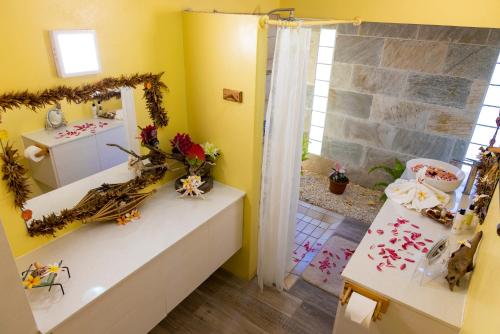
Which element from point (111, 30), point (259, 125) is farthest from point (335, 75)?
point (111, 30)

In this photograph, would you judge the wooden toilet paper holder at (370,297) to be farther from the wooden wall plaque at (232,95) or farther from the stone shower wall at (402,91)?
the stone shower wall at (402,91)

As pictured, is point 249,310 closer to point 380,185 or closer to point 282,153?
point 282,153

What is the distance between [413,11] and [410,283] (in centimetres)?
154

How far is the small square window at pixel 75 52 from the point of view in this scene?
161 centimetres

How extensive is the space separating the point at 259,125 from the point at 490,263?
1395 mm

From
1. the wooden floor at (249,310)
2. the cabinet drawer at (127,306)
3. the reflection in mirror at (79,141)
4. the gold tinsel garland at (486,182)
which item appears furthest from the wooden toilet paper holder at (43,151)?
the gold tinsel garland at (486,182)

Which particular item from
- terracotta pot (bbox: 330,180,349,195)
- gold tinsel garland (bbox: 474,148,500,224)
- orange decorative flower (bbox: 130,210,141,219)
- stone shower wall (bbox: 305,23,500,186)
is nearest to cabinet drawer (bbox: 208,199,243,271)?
orange decorative flower (bbox: 130,210,141,219)

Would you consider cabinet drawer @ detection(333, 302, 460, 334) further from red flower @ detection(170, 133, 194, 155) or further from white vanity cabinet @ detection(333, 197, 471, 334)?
red flower @ detection(170, 133, 194, 155)

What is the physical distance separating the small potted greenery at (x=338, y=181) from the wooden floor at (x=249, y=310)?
1.42 meters

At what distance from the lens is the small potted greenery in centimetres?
382

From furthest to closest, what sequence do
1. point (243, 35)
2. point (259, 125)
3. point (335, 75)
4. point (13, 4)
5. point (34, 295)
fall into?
point (335, 75) < point (259, 125) < point (243, 35) < point (34, 295) < point (13, 4)

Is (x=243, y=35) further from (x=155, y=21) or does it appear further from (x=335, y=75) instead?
(x=335, y=75)

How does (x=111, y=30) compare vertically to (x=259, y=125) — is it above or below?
above

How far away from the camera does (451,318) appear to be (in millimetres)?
1487
